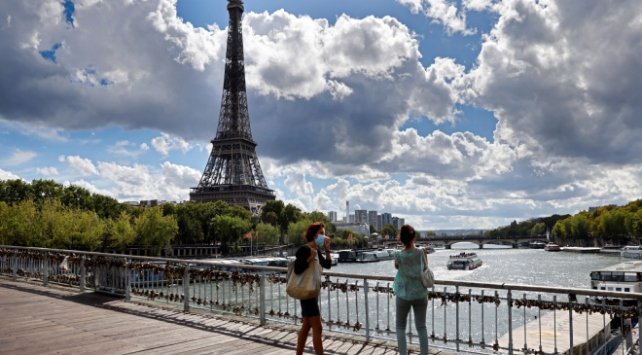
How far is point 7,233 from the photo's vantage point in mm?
52312

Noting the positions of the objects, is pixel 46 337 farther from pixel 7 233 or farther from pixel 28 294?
pixel 7 233

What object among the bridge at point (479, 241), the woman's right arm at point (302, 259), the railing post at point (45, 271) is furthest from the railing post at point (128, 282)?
the bridge at point (479, 241)

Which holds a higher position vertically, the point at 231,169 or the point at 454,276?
the point at 231,169

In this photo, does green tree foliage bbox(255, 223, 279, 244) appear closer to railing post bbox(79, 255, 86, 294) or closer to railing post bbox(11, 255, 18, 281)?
railing post bbox(11, 255, 18, 281)

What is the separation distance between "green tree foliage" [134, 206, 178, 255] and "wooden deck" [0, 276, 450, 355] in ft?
206

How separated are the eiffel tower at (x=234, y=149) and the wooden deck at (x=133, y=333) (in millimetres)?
116364

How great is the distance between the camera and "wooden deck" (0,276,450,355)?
9.09 meters

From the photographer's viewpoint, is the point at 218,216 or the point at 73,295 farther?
the point at 218,216

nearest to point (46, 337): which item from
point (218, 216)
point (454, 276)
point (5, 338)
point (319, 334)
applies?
point (5, 338)

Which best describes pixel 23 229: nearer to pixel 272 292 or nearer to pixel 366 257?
pixel 272 292

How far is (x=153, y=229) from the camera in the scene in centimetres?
7500

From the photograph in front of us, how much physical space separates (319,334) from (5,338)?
6.22m

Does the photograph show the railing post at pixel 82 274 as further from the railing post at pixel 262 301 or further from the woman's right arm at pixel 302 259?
the woman's right arm at pixel 302 259

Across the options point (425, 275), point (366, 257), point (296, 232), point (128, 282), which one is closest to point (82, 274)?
point (128, 282)
